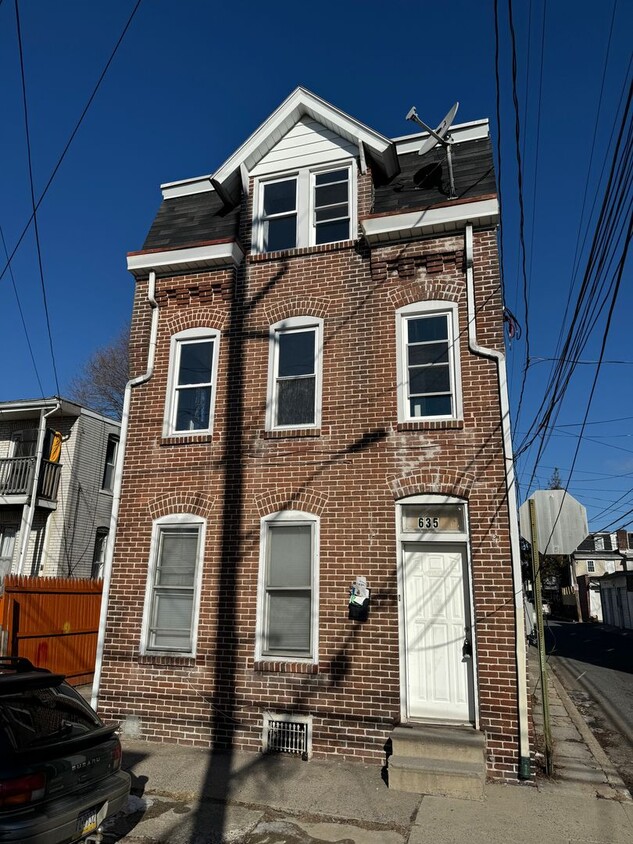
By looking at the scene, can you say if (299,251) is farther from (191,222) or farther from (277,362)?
(191,222)

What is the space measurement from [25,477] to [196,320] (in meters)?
12.2

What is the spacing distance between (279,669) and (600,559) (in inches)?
2266

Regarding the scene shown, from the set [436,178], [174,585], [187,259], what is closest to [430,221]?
[436,178]

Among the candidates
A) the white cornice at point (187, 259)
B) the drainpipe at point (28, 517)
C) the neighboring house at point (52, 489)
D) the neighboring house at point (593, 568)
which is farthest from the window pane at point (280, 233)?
the neighboring house at point (593, 568)

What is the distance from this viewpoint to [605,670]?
58.4 feet

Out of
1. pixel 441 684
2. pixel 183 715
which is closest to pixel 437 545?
pixel 441 684

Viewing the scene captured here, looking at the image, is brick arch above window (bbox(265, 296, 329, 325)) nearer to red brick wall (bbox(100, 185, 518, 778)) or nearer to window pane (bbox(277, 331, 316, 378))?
red brick wall (bbox(100, 185, 518, 778))

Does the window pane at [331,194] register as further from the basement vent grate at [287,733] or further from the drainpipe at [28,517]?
the drainpipe at [28,517]

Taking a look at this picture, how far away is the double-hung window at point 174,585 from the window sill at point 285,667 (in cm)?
109

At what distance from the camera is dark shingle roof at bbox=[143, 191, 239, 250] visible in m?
10.4

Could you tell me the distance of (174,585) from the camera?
8.74 meters

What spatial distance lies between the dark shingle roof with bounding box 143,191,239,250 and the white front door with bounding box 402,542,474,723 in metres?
6.32

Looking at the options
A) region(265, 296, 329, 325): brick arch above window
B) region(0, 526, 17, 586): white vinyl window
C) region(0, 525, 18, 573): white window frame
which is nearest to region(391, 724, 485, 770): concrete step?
region(265, 296, 329, 325): brick arch above window

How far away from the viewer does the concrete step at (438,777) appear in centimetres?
620
